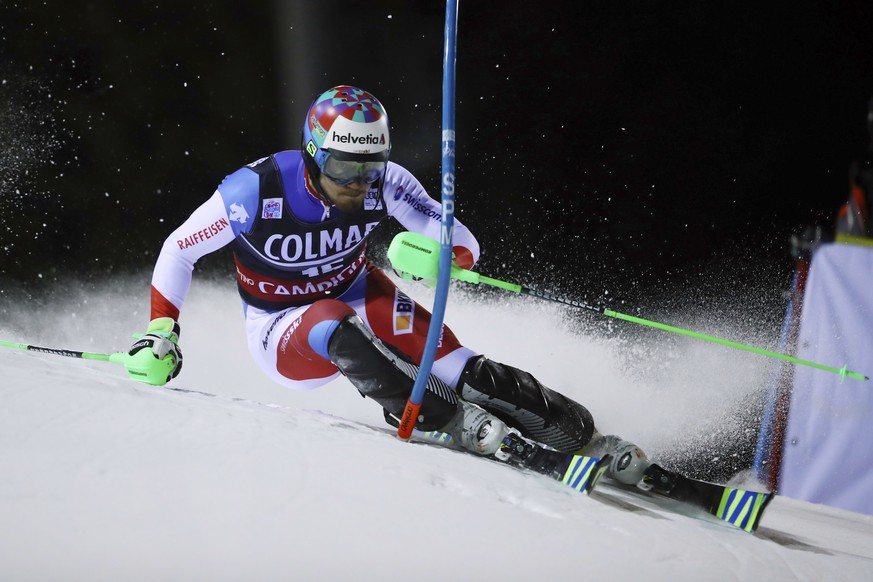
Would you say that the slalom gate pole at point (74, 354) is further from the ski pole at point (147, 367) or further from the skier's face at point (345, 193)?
the skier's face at point (345, 193)

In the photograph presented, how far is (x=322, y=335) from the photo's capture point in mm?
2197

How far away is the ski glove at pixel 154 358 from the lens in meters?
2.13

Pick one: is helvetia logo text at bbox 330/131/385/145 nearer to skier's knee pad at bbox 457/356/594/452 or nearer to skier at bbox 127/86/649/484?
skier at bbox 127/86/649/484

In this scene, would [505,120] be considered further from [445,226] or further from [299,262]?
[445,226]

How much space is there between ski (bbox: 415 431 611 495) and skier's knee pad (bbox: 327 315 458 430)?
14cm

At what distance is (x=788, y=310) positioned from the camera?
3260 mm

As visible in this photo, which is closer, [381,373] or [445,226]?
[445,226]

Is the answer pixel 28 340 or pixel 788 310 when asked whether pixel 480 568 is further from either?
pixel 28 340

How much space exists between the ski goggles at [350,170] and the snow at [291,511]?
2.47 feet

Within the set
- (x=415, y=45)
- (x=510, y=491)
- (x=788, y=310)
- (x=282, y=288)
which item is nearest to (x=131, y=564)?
(x=510, y=491)

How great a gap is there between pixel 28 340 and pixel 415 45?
95.7 inches

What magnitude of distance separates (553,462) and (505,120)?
6.38ft

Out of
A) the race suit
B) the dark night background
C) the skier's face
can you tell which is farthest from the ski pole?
the dark night background

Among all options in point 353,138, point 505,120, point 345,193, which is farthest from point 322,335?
point 505,120
